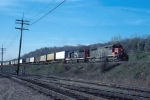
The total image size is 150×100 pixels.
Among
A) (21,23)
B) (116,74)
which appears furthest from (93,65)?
(21,23)

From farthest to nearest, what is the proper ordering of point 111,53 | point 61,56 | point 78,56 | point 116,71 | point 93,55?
point 61,56
point 78,56
point 93,55
point 111,53
point 116,71

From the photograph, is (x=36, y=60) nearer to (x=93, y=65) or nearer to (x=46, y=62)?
(x=46, y=62)

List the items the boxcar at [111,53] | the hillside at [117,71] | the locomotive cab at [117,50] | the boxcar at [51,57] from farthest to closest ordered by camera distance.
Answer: the boxcar at [51,57], the boxcar at [111,53], the locomotive cab at [117,50], the hillside at [117,71]

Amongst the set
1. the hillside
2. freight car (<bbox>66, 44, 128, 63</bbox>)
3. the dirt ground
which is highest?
freight car (<bbox>66, 44, 128, 63</bbox>)

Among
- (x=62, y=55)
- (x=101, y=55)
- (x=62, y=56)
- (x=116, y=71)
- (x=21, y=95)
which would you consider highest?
(x=62, y=55)

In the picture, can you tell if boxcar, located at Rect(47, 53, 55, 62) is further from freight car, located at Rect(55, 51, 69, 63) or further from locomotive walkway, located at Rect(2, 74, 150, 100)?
locomotive walkway, located at Rect(2, 74, 150, 100)

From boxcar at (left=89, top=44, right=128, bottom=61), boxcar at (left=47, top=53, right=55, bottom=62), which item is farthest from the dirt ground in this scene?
boxcar at (left=47, top=53, right=55, bottom=62)

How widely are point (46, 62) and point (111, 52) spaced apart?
4024 centimetres

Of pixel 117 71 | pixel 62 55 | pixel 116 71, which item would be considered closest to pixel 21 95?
pixel 117 71

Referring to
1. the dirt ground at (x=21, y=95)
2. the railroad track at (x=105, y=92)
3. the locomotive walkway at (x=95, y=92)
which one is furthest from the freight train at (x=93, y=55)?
the dirt ground at (x=21, y=95)

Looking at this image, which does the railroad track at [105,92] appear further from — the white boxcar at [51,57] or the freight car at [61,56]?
the white boxcar at [51,57]

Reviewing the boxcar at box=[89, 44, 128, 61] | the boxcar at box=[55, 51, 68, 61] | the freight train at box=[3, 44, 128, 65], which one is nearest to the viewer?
the boxcar at box=[89, 44, 128, 61]

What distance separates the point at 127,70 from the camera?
3700 centimetres

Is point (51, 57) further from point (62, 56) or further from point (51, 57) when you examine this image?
point (62, 56)
